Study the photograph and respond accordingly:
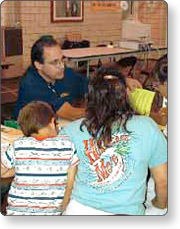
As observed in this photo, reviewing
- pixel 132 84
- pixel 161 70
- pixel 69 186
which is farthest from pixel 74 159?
pixel 161 70

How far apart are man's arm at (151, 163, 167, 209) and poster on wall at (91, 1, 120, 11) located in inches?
21.5

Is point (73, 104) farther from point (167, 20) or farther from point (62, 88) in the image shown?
point (167, 20)

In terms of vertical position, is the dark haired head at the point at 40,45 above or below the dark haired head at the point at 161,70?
above

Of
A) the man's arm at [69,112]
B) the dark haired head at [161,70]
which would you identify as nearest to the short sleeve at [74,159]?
the man's arm at [69,112]

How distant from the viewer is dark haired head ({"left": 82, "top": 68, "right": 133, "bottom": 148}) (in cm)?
134

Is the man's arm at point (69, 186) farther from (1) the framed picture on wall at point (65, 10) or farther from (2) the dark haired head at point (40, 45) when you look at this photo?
(1) the framed picture on wall at point (65, 10)

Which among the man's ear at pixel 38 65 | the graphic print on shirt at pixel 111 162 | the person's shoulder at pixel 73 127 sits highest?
the man's ear at pixel 38 65

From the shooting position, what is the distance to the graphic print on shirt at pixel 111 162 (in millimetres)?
1344

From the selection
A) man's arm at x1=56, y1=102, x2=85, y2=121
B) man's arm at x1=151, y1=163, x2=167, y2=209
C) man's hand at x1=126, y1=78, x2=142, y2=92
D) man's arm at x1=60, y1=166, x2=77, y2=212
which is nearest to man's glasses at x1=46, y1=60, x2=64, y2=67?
man's arm at x1=56, y1=102, x2=85, y2=121

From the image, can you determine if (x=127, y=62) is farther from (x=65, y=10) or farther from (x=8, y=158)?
(x=8, y=158)

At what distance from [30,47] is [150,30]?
16.4 inches

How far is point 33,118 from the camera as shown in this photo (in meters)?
1.35

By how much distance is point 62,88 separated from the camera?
153cm

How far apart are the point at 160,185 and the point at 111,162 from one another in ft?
0.64
